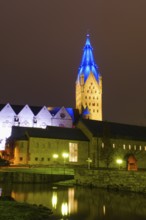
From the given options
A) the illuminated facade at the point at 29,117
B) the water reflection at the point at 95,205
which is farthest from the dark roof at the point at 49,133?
the water reflection at the point at 95,205

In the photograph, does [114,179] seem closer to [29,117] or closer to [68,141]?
[68,141]

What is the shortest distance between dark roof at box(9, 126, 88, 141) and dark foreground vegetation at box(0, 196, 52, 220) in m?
46.3

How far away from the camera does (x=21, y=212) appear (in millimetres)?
23562

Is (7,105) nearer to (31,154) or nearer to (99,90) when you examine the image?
(31,154)

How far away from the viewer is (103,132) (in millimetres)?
77625

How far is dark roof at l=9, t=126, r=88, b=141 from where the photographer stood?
241 ft

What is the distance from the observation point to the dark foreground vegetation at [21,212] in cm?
2203

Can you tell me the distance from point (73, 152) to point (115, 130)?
503 inches

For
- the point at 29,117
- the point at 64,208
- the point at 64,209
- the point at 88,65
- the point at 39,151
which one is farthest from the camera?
the point at 88,65

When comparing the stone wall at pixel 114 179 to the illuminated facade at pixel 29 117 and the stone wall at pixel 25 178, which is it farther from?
the illuminated facade at pixel 29 117

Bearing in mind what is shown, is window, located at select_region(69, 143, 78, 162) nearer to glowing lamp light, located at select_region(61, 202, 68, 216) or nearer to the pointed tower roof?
glowing lamp light, located at select_region(61, 202, 68, 216)

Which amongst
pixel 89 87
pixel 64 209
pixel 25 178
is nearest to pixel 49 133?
pixel 25 178

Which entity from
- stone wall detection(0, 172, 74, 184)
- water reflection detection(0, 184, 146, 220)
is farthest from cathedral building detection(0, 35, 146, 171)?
water reflection detection(0, 184, 146, 220)

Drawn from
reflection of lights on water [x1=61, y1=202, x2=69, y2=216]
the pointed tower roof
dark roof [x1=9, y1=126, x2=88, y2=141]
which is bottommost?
reflection of lights on water [x1=61, y1=202, x2=69, y2=216]
